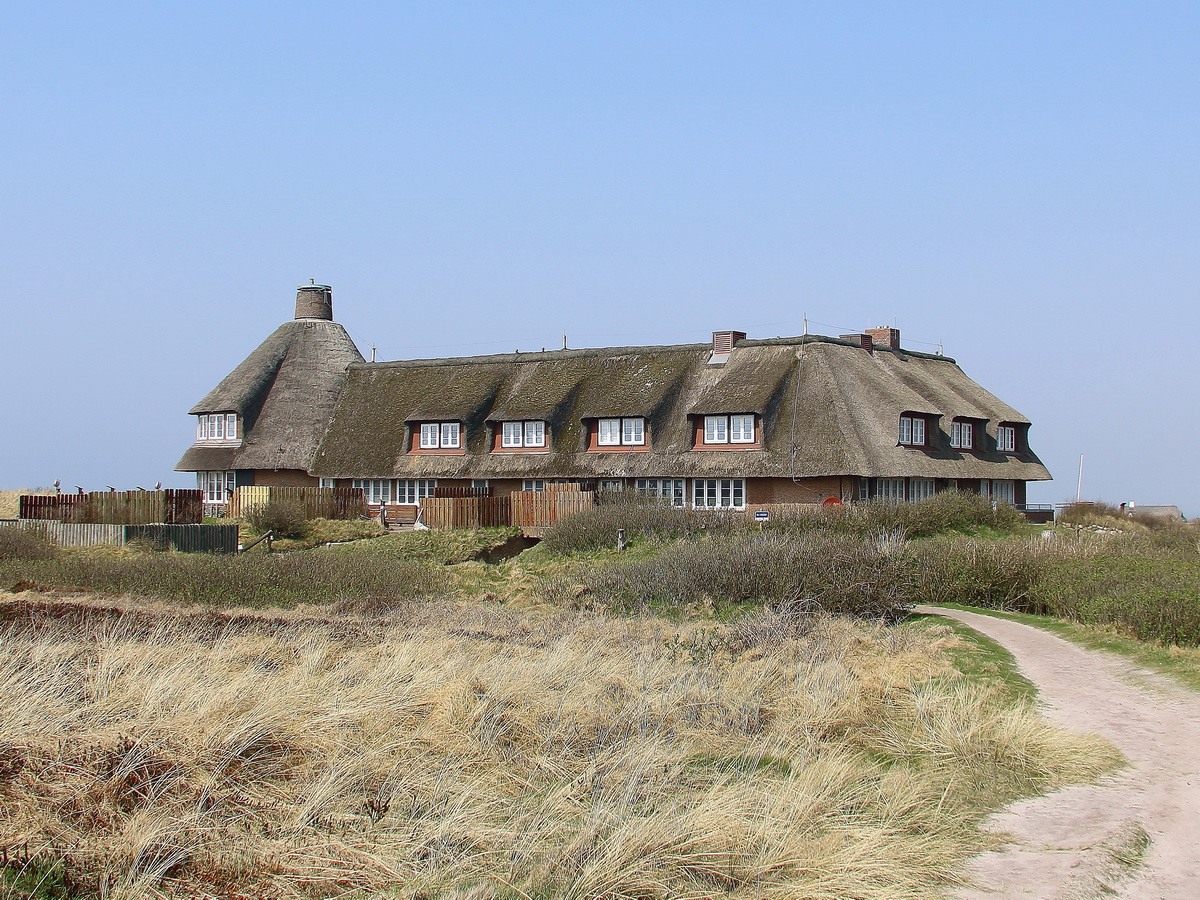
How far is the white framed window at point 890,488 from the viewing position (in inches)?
1570

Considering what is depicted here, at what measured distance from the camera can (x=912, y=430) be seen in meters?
41.4

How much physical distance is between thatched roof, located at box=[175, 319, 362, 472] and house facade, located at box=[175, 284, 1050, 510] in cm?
6

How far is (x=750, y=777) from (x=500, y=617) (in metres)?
10.1

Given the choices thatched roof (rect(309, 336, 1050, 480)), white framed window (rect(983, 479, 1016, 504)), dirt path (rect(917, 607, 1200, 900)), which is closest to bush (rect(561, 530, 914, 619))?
dirt path (rect(917, 607, 1200, 900))

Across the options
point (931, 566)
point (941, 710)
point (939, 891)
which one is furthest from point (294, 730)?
point (931, 566)

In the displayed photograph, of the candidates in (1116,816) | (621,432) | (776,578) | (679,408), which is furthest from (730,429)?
(1116,816)

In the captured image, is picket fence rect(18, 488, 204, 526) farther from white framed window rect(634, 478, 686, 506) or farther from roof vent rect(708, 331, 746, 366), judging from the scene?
roof vent rect(708, 331, 746, 366)

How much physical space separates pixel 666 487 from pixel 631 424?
263 centimetres

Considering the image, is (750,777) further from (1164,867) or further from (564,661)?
(564,661)

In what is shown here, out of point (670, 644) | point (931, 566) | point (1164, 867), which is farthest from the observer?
point (931, 566)

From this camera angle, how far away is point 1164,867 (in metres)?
8.26

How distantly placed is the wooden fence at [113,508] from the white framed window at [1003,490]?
95.2 feet

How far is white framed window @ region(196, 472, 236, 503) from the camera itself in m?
49.7

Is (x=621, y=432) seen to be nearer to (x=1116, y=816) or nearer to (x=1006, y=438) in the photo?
(x=1006, y=438)
